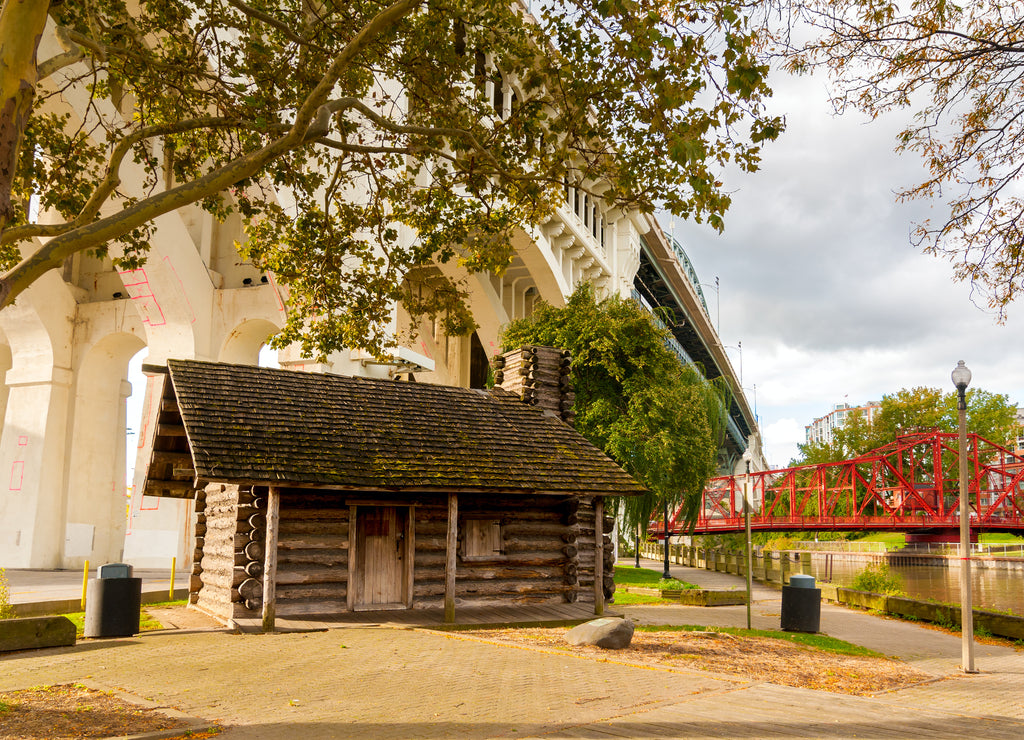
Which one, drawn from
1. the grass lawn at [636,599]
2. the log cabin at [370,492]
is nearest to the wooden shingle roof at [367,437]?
the log cabin at [370,492]

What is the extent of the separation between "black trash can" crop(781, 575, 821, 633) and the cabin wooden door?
304 inches

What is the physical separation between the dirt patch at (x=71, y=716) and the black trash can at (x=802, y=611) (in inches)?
513

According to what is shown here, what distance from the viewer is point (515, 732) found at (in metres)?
7.23

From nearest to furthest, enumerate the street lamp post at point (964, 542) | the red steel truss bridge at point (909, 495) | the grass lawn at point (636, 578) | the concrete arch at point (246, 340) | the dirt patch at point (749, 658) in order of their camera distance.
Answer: the dirt patch at point (749, 658) < the street lamp post at point (964, 542) < the concrete arch at point (246, 340) < the grass lawn at point (636, 578) < the red steel truss bridge at point (909, 495)

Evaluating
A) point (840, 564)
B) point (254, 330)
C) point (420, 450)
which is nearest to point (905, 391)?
point (840, 564)

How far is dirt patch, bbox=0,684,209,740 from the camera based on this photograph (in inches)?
277

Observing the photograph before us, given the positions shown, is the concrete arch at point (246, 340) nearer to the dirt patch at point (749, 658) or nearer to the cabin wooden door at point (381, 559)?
the cabin wooden door at point (381, 559)

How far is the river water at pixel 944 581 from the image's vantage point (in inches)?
1250

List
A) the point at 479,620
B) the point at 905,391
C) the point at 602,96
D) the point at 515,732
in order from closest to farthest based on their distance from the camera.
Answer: the point at 515,732 → the point at 602,96 → the point at 479,620 → the point at 905,391

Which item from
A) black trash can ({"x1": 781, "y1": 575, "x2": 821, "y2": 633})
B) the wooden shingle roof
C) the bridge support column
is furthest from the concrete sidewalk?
black trash can ({"x1": 781, "y1": 575, "x2": 821, "y2": 633})

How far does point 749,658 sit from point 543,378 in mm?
9983

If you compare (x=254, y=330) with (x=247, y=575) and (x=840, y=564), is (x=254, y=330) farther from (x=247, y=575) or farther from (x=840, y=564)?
(x=840, y=564)

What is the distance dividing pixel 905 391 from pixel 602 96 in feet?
248

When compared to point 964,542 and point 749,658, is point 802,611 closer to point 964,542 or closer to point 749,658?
point 964,542
